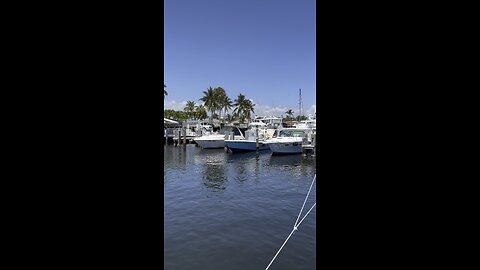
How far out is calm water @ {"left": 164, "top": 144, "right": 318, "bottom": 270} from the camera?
25.7ft

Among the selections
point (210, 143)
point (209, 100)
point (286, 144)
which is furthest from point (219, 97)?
point (286, 144)

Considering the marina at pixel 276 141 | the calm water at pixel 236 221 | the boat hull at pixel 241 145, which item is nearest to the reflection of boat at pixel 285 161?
the marina at pixel 276 141

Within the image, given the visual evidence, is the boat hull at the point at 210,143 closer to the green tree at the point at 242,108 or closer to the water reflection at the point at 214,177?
the water reflection at the point at 214,177

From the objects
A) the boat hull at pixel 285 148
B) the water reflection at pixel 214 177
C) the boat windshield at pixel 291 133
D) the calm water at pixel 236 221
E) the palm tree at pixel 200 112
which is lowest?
the calm water at pixel 236 221

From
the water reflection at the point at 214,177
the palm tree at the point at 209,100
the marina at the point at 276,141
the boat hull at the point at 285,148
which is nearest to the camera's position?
the water reflection at the point at 214,177

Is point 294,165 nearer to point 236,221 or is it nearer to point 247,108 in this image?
point 236,221

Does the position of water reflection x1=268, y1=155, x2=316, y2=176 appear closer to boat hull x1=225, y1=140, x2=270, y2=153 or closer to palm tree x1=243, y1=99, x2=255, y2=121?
boat hull x1=225, y1=140, x2=270, y2=153

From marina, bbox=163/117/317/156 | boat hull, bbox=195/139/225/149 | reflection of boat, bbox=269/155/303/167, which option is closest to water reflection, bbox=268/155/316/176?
reflection of boat, bbox=269/155/303/167

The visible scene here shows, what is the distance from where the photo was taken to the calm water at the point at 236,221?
785cm

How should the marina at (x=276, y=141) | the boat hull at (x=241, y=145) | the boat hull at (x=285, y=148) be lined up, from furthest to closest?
the boat hull at (x=241, y=145), the marina at (x=276, y=141), the boat hull at (x=285, y=148)

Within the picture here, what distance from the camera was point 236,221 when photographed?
Answer: 1103 cm

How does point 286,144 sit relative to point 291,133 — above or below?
below
